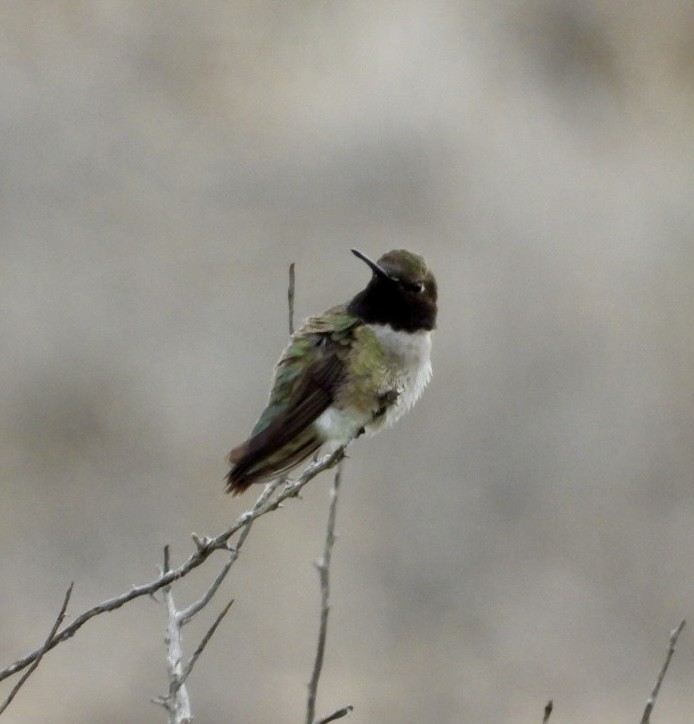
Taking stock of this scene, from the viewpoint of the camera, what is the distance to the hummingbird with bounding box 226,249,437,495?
16.5 feet

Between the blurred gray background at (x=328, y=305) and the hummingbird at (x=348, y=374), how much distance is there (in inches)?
326

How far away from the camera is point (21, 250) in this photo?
1700 centimetres

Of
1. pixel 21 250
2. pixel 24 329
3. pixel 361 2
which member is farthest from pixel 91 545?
pixel 361 2

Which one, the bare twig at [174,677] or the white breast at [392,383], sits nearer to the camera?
the bare twig at [174,677]

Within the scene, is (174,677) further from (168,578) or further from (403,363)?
(403,363)

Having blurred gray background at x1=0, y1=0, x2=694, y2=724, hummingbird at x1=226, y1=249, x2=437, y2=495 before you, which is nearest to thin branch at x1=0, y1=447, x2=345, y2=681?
hummingbird at x1=226, y1=249, x2=437, y2=495

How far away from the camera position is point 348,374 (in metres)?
5.34

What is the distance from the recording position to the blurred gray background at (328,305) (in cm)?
1489

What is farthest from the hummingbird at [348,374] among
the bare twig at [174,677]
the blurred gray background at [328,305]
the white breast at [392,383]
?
the blurred gray background at [328,305]

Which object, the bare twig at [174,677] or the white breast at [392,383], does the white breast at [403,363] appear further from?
the bare twig at [174,677]

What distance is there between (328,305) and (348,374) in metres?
11.1

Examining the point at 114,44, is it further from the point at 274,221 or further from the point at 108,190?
the point at 274,221

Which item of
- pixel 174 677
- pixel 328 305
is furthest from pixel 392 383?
pixel 328 305

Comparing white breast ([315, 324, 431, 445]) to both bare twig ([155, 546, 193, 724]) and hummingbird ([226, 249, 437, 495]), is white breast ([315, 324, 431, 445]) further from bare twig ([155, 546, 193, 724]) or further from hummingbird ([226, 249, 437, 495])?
bare twig ([155, 546, 193, 724])
